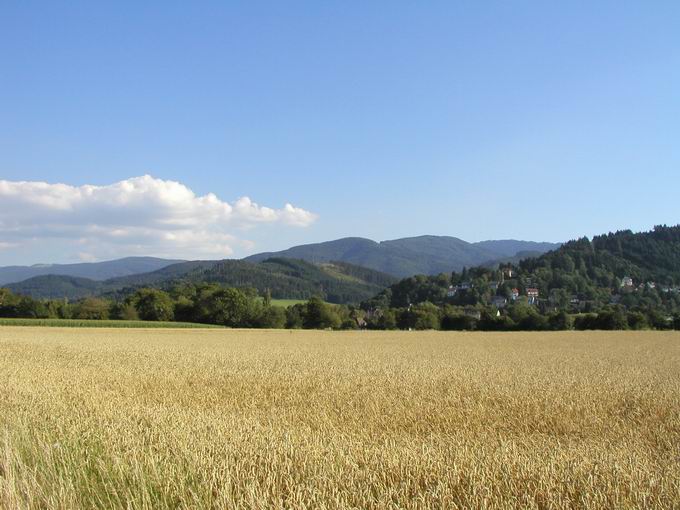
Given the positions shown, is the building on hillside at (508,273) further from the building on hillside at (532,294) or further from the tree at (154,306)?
the tree at (154,306)

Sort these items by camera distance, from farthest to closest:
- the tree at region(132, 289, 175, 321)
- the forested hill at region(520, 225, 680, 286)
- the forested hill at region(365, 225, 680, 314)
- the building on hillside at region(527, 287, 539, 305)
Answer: the forested hill at region(520, 225, 680, 286) < the building on hillside at region(527, 287, 539, 305) < the forested hill at region(365, 225, 680, 314) < the tree at region(132, 289, 175, 321)

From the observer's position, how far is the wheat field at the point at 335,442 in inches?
194

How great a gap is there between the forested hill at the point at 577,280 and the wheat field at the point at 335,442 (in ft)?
392

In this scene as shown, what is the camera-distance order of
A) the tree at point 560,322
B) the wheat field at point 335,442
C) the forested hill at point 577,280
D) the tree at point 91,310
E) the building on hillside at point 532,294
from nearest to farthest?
1. the wheat field at point 335,442
2. the tree at point 560,322
3. the tree at point 91,310
4. the forested hill at point 577,280
5. the building on hillside at point 532,294

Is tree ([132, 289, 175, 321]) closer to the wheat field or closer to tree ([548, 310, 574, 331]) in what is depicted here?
tree ([548, 310, 574, 331])

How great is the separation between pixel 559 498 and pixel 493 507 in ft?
2.08

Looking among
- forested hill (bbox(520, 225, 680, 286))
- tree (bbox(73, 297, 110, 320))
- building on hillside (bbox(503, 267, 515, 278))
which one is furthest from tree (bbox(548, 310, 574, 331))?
building on hillside (bbox(503, 267, 515, 278))

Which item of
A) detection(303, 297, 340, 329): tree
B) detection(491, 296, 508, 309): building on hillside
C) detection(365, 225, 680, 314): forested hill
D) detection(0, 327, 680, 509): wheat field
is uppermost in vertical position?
detection(365, 225, 680, 314): forested hill

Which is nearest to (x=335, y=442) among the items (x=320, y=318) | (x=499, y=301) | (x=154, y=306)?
(x=154, y=306)

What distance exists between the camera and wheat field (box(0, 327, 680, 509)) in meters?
4.92

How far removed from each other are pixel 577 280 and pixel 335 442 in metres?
156

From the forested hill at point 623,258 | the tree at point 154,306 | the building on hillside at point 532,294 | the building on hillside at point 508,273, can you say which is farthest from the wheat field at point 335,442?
the building on hillside at point 508,273

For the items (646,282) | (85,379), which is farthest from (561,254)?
(85,379)

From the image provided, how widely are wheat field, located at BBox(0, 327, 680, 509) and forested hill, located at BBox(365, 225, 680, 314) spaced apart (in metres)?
119
